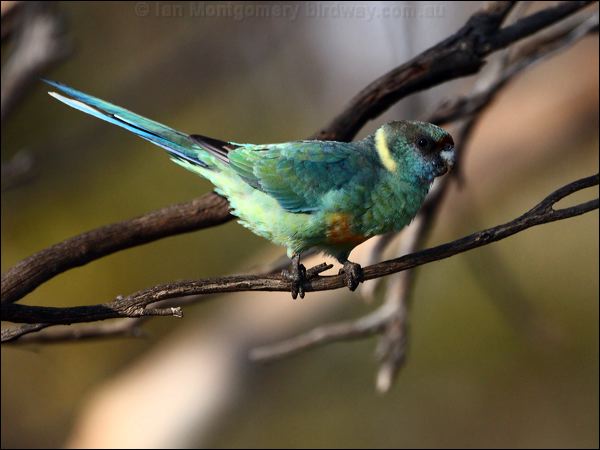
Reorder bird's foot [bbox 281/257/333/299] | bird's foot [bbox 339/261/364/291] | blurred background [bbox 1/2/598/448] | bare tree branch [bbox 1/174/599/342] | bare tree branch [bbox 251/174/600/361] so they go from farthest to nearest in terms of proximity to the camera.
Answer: blurred background [bbox 1/2/598/448] → bird's foot [bbox 339/261/364/291] → bird's foot [bbox 281/257/333/299] → bare tree branch [bbox 251/174/600/361] → bare tree branch [bbox 1/174/599/342]

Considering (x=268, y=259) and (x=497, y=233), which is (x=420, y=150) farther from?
(x=268, y=259)

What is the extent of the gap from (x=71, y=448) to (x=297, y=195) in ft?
11.7

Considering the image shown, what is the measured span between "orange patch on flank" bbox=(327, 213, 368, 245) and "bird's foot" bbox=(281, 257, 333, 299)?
0.58 feet

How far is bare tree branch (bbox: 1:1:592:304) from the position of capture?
2889 mm

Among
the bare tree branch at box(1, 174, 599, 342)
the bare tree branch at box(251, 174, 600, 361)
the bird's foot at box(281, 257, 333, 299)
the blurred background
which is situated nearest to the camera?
the bare tree branch at box(1, 174, 599, 342)

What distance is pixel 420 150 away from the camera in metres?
3.08

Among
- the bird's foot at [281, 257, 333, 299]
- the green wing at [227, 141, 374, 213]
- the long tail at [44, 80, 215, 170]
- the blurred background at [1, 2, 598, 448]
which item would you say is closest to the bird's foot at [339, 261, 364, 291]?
the bird's foot at [281, 257, 333, 299]

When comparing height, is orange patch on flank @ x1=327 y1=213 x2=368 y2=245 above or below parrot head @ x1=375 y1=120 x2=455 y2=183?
below

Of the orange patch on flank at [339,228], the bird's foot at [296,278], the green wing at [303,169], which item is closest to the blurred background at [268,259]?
the green wing at [303,169]

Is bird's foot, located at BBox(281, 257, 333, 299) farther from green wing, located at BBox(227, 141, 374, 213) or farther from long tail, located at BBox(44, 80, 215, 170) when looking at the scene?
long tail, located at BBox(44, 80, 215, 170)

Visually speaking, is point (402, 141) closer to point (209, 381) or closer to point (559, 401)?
point (209, 381)

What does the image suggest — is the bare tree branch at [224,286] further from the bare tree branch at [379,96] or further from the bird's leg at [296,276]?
the bare tree branch at [379,96]

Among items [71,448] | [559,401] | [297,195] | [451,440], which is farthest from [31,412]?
[559,401]

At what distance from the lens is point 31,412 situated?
6.14 meters
